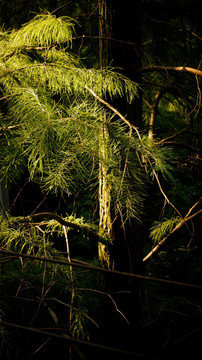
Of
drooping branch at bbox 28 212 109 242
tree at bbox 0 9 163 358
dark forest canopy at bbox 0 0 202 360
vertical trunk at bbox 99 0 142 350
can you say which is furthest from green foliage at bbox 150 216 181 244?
tree at bbox 0 9 163 358

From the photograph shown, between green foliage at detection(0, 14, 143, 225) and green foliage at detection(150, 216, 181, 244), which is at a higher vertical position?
green foliage at detection(0, 14, 143, 225)

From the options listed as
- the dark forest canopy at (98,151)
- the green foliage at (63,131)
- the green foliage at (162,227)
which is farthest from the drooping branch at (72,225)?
the green foliage at (63,131)

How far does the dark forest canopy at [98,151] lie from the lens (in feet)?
3.92

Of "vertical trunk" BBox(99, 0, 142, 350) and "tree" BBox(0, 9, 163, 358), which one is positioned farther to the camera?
"vertical trunk" BBox(99, 0, 142, 350)

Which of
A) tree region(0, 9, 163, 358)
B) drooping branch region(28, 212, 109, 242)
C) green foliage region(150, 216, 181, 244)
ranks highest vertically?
tree region(0, 9, 163, 358)

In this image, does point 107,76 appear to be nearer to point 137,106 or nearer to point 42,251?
point 137,106

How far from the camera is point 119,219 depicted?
189cm

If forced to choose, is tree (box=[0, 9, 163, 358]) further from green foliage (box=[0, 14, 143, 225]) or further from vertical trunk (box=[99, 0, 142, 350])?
vertical trunk (box=[99, 0, 142, 350])

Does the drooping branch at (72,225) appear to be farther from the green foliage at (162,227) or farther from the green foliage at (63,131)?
the green foliage at (63,131)

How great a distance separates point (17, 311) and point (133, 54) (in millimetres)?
2206

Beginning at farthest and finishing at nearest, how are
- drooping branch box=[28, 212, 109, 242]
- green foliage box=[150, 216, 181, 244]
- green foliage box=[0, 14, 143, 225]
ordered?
green foliage box=[150, 216, 181, 244], drooping branch box=[28, 212, 109, 242], green foliage box=[0, 14, 143, 225]

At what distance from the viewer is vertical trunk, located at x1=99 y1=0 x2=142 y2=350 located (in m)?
1.85

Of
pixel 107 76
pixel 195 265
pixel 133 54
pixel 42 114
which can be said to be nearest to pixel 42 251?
pixel 42 114

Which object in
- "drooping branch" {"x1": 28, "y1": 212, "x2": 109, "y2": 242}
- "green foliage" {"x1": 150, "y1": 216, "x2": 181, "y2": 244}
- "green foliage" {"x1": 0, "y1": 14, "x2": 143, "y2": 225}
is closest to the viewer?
"green foliage" {"x1": 0, "y1": 14, "x2": 143, "y2": 225}
